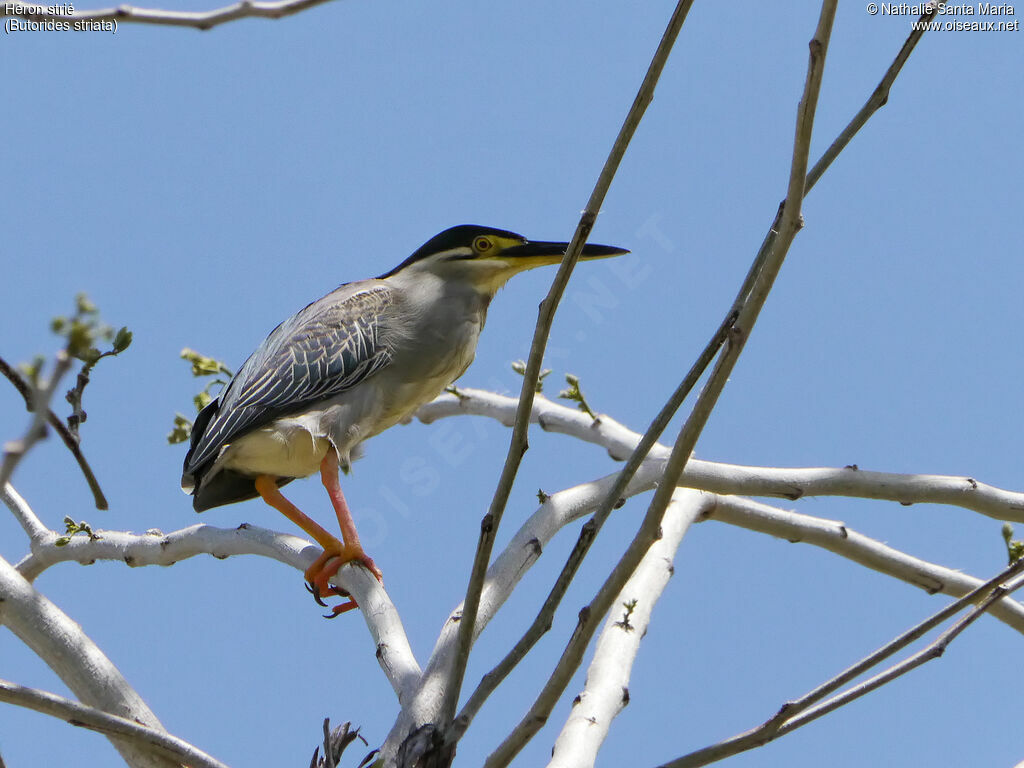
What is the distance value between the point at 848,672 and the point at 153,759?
77.5 inches

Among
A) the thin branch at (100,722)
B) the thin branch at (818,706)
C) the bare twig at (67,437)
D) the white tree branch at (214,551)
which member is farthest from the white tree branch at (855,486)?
the bare twig at (67,437)

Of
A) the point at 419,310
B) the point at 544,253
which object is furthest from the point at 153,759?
the point at 544,253

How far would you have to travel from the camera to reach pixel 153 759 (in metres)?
2.92

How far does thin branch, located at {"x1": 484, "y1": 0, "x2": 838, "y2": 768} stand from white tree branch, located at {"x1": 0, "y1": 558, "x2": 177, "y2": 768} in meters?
1.82

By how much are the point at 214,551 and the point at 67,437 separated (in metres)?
2.76

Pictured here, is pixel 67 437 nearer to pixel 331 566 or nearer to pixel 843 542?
pixel 331 566

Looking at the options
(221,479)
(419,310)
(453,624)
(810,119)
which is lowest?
(453,624)

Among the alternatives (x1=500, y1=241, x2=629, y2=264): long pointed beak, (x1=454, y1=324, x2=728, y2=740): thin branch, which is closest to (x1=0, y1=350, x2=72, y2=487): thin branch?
(x1=454, y1=324, x2=728, y2=740): thin branch

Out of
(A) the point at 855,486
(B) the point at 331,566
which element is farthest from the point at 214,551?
(A) the point at 855,486

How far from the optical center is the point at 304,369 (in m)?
4.75

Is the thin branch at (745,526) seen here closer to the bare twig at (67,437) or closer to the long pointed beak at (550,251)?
the long pointed beak at (550,251)

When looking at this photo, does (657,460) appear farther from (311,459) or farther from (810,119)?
(810,119)

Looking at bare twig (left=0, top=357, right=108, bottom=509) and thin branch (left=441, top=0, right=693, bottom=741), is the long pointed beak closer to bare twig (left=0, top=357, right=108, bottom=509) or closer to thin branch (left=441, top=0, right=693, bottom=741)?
thin branch (left=441, top=0, right=693, bottom=741)

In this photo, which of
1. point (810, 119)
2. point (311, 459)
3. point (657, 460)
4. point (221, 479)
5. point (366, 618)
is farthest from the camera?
point (221, 479)
